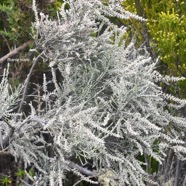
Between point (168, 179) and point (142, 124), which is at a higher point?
point (142, 124)

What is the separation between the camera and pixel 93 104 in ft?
9.61

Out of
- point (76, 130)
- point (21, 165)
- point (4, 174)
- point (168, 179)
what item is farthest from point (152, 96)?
point (4, 174)

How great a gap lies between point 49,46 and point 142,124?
90cm

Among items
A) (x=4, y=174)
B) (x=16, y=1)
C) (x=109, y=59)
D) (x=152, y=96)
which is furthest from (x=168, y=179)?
(x=16, y=1)

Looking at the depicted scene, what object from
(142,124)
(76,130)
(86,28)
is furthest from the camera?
(142,124)

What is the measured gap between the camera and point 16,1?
3.48 meters

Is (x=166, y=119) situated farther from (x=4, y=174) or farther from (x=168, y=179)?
(x=4, y=174)

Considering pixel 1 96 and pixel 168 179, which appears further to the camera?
pixel 168 179

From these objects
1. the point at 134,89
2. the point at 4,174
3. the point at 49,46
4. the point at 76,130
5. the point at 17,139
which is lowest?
the point at 4,174

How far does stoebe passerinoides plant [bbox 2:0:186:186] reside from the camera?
102 inches

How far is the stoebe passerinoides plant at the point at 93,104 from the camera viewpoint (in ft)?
8.53

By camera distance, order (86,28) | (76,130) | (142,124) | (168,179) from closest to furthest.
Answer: (76,130) → (86,28) → (142,124) → (168,179)

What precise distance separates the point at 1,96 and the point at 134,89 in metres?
0.96

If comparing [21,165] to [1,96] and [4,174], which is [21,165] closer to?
[4,174]
